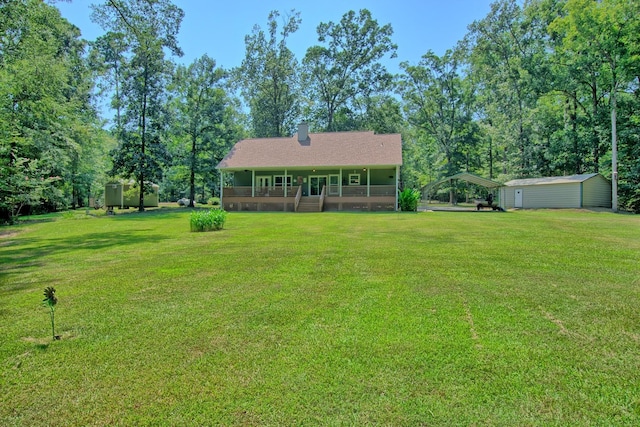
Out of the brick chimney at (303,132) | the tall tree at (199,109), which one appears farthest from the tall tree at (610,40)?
the tall tree at (199,109)

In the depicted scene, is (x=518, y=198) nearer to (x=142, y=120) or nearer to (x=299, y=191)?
(x=299, y=191)

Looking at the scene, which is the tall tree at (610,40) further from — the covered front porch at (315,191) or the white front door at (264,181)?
the white front door at (264,181)

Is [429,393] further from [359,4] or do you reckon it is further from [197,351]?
[359,4]

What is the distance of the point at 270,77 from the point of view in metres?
35.1

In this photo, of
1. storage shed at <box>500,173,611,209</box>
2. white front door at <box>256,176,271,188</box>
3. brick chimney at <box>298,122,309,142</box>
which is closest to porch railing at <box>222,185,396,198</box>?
white front door at <box>256,176,271,188</box>

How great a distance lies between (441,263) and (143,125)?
25733 mm

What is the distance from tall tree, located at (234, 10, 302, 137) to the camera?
113 feet

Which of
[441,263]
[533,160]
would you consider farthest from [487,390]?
[533,160]

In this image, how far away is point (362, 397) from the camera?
2.09 metres

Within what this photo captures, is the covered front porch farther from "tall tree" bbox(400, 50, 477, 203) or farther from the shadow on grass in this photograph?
"tall tree" bbox(400, 50, 477, 203)

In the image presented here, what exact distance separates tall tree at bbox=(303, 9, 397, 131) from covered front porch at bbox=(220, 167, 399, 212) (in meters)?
13.2

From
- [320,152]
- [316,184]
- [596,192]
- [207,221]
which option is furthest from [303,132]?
[596,192]

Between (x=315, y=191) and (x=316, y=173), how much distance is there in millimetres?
1307

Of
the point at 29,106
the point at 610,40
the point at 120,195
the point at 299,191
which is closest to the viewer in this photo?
the point at 29,106
